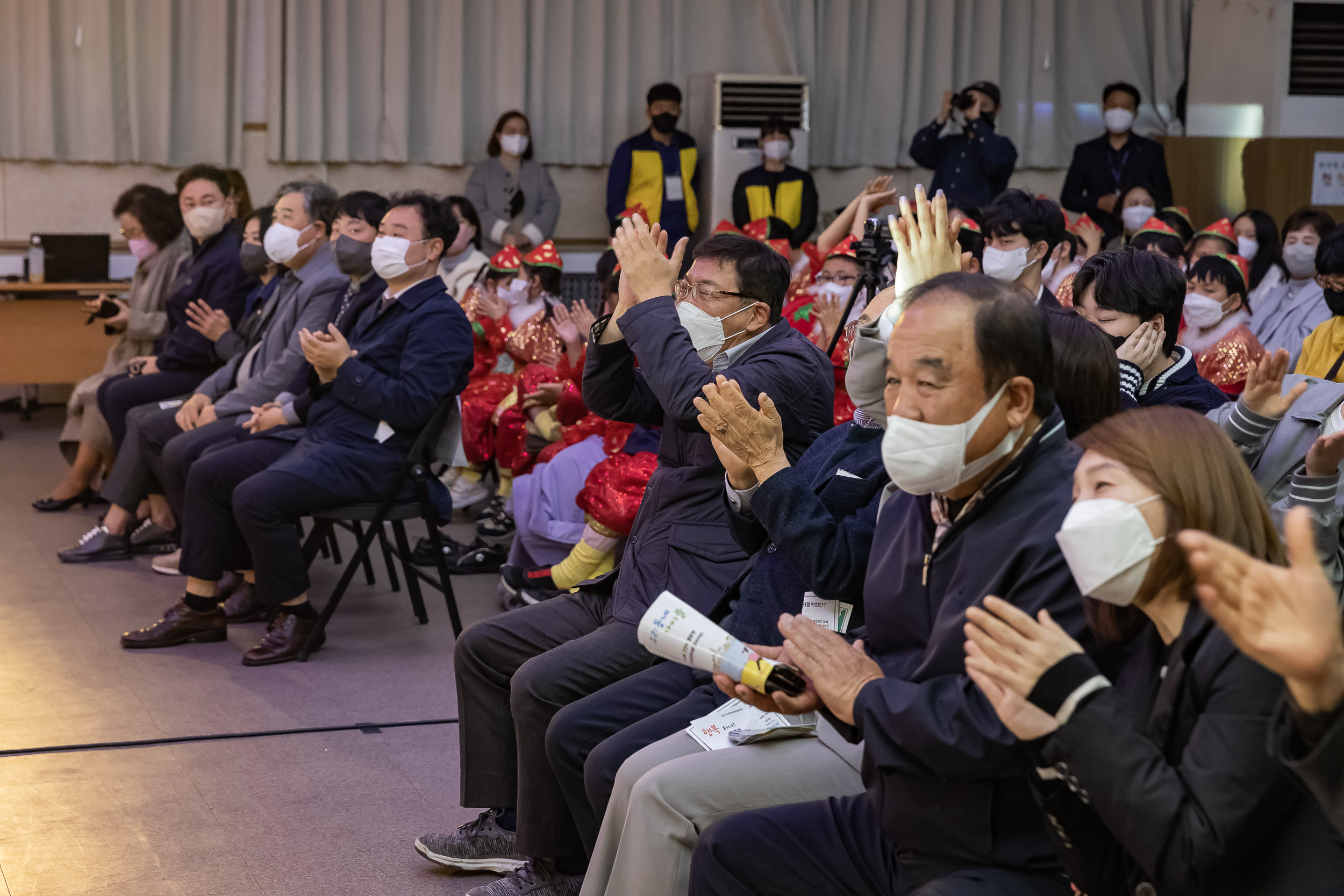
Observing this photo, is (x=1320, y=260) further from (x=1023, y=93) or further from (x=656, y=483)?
(x=1023, y=93)

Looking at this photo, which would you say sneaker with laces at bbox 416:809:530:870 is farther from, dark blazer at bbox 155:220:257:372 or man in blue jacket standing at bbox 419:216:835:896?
dark blazer at bbox 155:220:257:372

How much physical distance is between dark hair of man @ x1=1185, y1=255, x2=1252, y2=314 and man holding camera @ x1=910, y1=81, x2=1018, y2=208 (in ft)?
9.77

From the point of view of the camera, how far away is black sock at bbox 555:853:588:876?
2.50m

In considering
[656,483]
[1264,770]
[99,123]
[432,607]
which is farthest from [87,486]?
[1264,770]

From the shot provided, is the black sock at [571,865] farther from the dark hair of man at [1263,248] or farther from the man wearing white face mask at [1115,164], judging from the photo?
the man wearing white face mask at [1115,164]

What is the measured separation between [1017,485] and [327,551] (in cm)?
398

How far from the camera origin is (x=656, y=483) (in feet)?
8.86

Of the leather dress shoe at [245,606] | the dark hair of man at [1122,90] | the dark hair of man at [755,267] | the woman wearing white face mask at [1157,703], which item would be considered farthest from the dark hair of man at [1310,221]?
the woman wearing white face mask at [1157,703]

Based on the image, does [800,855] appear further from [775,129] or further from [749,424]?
[775,129]

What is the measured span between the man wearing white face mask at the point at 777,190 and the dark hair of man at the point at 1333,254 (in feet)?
14.1

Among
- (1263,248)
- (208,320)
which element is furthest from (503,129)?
(1263,248)

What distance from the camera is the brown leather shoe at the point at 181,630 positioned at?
4020mm

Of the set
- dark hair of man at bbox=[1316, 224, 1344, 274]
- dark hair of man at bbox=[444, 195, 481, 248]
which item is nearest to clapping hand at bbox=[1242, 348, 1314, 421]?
dark hair of man at bbox=[1316, 224, 1344, 274]

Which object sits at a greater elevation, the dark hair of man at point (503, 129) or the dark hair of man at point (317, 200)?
the dark hair of man at point (503, 129)
